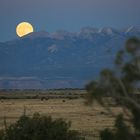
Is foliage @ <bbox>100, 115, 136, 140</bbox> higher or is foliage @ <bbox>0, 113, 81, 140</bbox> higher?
foliage @ <bbox>0, 113, 81, 140</bbox>

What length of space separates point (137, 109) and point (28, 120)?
11723 mm

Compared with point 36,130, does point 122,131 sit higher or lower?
lower

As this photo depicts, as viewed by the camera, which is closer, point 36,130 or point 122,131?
point 122,131

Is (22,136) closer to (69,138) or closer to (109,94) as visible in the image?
(69,138)

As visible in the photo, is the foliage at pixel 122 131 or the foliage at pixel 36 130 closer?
the foliage at pixel 122 131

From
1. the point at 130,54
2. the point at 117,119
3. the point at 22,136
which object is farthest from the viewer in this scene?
the point at 22,136

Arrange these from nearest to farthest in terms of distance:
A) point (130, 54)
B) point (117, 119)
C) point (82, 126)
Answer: point (130, 54), point (117, 119), point (82, 126)

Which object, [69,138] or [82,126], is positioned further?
[82,126]

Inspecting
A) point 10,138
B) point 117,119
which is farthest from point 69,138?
point 117,119

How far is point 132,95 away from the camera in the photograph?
15.6 meters

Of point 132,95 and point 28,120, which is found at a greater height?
point 28,120

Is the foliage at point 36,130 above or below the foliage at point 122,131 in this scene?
above

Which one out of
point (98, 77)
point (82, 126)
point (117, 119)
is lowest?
point (117, 119)

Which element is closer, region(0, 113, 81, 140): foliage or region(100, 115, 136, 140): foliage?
region(100, 115, 136, 140): foliage
